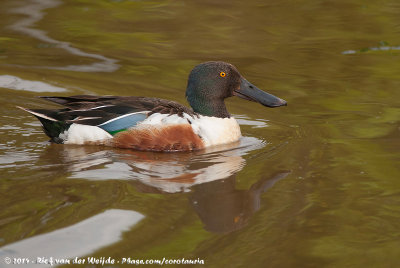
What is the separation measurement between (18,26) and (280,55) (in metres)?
4.91

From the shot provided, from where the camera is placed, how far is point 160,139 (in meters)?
7.56

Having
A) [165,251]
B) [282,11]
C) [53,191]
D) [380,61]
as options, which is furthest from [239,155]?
[282,11]

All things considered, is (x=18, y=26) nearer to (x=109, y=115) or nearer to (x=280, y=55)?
(x=280, y=55)

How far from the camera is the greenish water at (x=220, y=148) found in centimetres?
499

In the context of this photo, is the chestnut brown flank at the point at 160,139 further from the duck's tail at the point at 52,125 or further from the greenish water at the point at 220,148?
the duck's tail at the point at 52,125

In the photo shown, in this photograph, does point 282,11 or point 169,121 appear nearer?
point 169,121

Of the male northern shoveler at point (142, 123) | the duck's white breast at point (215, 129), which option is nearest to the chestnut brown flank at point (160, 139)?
the male northern shoveler at point (142, 123)

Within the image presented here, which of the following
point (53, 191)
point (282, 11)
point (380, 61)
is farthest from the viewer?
point (282, 11)

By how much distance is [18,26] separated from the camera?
524 inches

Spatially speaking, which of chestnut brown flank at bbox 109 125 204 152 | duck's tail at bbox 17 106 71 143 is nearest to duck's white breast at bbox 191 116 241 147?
chestnut brown flank at bbox 109 125 204 152

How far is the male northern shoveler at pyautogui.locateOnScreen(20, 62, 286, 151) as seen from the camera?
299 inches

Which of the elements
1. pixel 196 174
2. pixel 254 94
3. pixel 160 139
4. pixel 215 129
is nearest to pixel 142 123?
pixel 160 139

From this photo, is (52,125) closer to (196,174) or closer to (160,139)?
(160,139)

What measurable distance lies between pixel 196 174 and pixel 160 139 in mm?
1043
